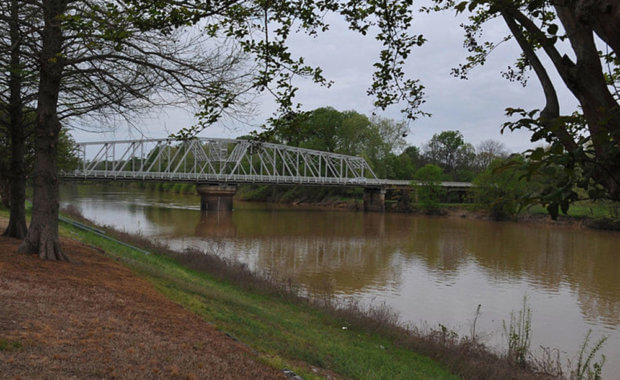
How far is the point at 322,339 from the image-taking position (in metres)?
8.00

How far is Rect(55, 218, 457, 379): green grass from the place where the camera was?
633 cm

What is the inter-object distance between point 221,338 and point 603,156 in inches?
191

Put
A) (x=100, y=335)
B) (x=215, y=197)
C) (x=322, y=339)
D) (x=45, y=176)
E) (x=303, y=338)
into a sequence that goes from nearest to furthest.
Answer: (x=100, y=335)
(x=303, y=338)
(x=322, y=339)
(x=45, y=176)
(x=215, y=197)

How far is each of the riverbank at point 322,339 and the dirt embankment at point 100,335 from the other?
0.36 ft

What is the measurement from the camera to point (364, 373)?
6375 mm

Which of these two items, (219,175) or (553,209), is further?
(219,175)

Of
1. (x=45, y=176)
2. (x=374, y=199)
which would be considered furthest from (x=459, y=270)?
(x=374, y=199)

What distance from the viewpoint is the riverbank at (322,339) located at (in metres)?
6.28

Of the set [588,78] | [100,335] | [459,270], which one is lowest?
[459,270]

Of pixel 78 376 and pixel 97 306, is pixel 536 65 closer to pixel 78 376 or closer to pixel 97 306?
pixel 78 376

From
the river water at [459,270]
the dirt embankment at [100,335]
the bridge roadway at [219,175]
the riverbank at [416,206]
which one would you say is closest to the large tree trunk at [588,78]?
the dirt embankment at [100,335]

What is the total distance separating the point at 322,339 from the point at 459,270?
46.8 feet

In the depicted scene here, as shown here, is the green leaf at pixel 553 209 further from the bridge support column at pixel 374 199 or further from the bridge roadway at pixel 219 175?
the bridge support column at pixel 374 199

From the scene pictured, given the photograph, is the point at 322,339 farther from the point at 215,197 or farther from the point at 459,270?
the point at 215,197
